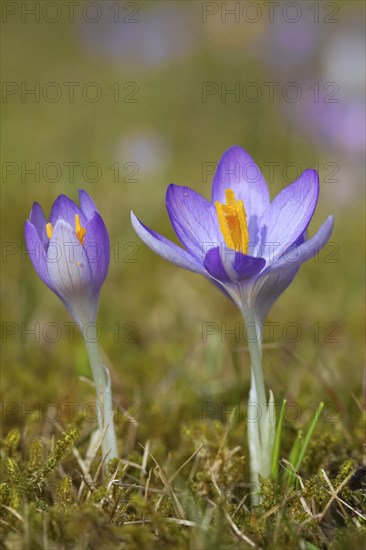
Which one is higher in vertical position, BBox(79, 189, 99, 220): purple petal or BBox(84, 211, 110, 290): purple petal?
BBox(79, 189, 99, 220): purple petal

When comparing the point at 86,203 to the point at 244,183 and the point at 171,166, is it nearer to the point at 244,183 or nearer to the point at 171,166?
the point at 244,183

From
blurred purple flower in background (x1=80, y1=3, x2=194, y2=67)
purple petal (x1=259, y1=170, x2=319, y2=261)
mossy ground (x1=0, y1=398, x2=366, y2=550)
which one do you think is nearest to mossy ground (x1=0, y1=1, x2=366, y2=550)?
mossy ground (x1=0, y1=398, x2=366, y2=550)

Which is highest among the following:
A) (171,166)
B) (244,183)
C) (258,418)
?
(171,166)

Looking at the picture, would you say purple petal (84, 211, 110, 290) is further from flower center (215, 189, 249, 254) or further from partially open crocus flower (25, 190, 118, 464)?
flower center (215, 189, 249, 254)

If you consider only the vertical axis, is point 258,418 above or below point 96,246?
below

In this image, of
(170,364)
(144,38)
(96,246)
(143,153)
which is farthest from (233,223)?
(144,38)

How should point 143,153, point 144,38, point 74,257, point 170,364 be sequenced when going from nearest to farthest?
point 74,257 < point 170,364 < point 143,153 < point 144,38

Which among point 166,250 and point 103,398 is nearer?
point 166,250

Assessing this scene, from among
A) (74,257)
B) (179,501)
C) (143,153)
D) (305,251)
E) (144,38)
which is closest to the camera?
(305,251)
